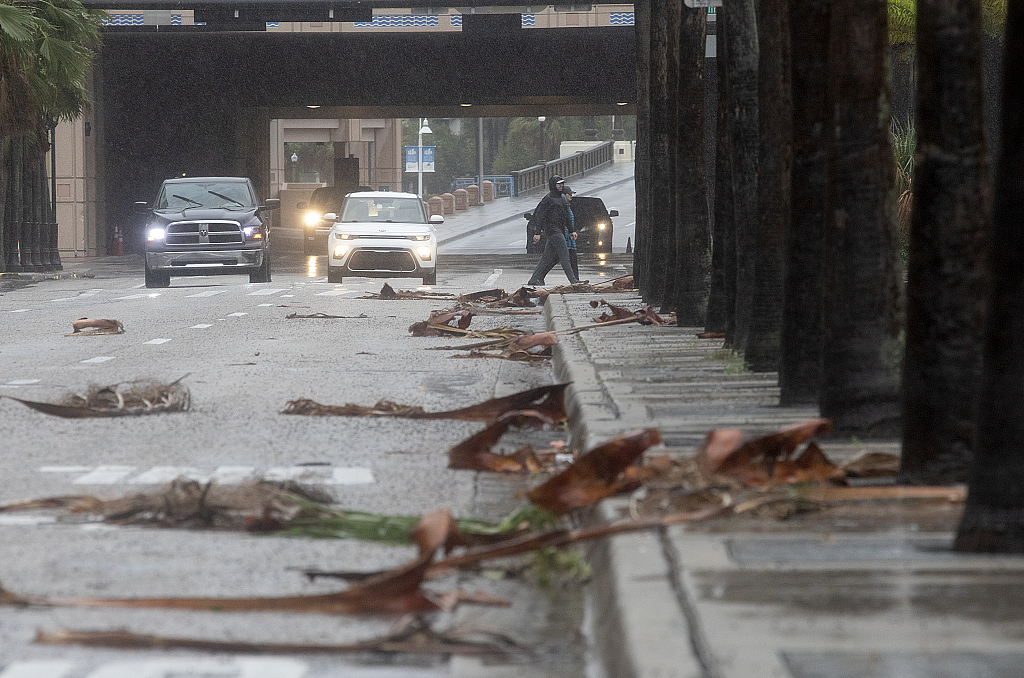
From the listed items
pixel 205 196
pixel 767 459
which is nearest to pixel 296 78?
pixel 205 196

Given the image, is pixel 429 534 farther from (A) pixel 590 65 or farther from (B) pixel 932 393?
(A) pixel 590 65

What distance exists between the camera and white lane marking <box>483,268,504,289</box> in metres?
29.7


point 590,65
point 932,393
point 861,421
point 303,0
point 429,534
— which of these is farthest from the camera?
point 590,65

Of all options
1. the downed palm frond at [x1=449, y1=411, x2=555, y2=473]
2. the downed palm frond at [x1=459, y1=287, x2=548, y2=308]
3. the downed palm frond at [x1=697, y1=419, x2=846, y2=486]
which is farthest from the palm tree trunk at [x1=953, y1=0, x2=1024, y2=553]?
the downed palm frond at [x1=459, y1=287, x2=548, y2=308]

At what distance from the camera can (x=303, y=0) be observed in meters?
40.7

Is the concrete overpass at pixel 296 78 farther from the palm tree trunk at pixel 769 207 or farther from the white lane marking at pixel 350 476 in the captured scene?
the white lane marking at pixel 350 476

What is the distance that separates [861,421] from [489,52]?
122 ft

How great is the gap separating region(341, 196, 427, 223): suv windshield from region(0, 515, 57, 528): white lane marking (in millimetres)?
22526

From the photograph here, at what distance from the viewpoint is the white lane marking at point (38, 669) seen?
4168 mm

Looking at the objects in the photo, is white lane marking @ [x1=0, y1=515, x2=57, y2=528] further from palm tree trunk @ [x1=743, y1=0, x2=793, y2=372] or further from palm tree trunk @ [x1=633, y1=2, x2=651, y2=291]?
palm tree trunk @ [x1=633, y1=2, x2=651, y2=291]

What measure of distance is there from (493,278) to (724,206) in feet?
62.3

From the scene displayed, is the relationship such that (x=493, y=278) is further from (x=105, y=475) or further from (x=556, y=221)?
(x=105, y=475)

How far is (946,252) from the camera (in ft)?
19.8

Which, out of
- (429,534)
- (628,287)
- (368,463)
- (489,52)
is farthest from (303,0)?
(429,534)
